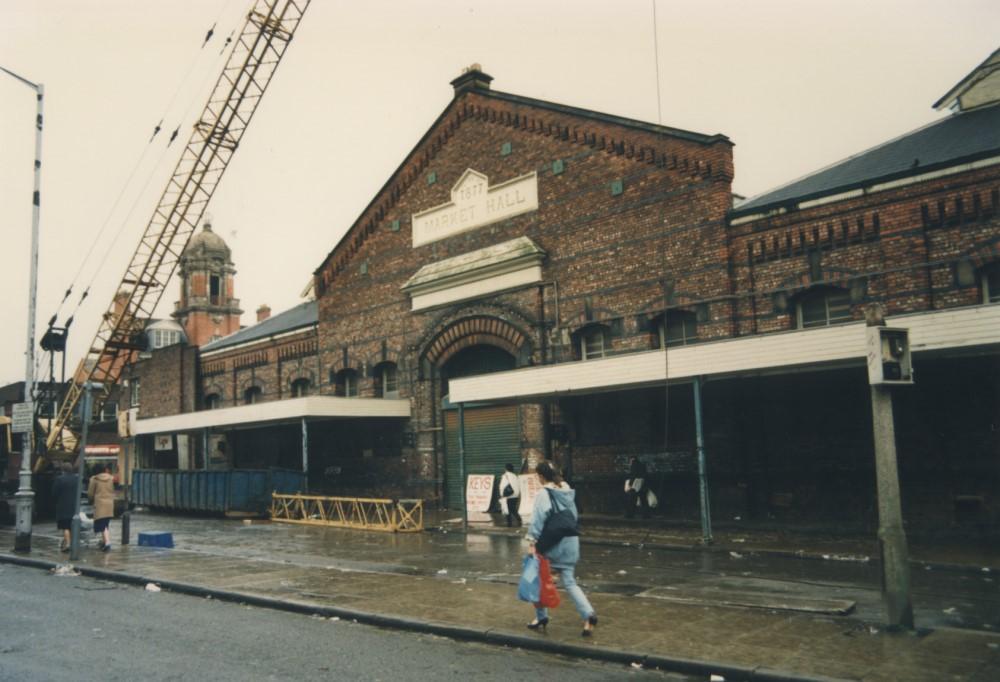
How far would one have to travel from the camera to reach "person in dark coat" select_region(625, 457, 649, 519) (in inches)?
707

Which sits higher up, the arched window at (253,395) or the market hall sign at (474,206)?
the market hall sign at (474,206)

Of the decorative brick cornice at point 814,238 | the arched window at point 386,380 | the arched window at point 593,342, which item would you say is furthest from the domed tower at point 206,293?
the decorative brick cornice at point 814,238

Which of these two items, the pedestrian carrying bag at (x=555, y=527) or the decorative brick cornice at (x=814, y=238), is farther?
the decorative brick cornice at (x=814, y=238)

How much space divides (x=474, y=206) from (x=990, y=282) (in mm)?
12959

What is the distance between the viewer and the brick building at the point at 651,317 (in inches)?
568

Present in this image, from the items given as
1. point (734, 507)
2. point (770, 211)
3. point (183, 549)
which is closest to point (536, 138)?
point (770, 211)

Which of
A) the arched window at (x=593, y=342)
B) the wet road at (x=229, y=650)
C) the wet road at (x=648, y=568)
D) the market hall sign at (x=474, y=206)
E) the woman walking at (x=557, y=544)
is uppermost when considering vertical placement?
the market hall sign at (x=474, y=206)

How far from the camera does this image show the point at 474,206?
75.7 ft

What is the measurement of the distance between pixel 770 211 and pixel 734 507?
19.9ft

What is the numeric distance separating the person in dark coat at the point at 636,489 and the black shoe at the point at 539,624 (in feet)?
32.4

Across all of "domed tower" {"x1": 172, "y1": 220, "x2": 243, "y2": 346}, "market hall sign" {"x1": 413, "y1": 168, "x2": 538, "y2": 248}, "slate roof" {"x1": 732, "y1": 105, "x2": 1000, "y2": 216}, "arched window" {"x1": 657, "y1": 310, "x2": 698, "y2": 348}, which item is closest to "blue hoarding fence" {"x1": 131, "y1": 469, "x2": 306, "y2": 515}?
"market hall sign" {"x1": 413, "y1": 168, "x2": 538, "y2": 248}

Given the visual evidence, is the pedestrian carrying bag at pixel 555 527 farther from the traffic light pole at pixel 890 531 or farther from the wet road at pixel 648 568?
the traffic light pole at pixel 890 531

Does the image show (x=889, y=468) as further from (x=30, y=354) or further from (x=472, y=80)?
(x=472, y=80)

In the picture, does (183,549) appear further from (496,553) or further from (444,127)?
(444,127)
